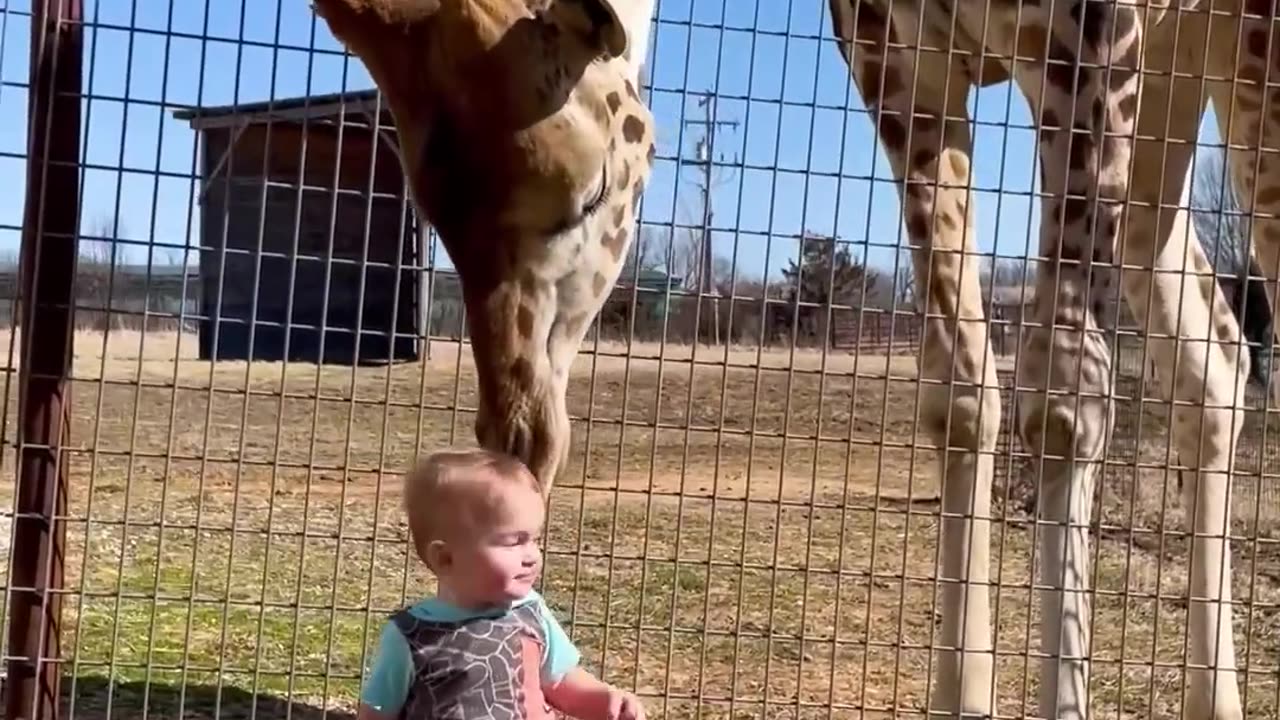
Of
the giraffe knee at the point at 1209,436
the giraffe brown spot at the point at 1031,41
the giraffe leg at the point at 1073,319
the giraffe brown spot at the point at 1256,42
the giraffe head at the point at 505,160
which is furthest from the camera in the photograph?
the giraffe brown spot at the point at 1256,42

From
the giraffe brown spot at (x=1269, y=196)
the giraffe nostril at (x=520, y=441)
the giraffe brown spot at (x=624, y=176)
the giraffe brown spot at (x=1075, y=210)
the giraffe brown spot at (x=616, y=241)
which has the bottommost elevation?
the giraffe nostril at (x=520, y=441)

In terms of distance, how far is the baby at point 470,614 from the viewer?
1.60 m

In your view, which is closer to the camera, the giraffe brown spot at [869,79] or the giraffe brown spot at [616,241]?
the giraffe brown spot at [616,241]

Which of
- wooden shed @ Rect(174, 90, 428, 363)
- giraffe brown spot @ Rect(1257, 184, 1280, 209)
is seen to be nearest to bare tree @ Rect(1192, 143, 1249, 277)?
giraffe brown spot @ Rect(1257, 184, 1280, 209)

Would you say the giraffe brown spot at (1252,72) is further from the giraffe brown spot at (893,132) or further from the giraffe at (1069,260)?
the giraffe brown spot at (893,132)

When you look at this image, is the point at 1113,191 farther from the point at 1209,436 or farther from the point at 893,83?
the point at 1209,436

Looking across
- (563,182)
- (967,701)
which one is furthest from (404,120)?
(967,701)

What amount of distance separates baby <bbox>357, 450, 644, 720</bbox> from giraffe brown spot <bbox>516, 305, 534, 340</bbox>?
440 millimetres

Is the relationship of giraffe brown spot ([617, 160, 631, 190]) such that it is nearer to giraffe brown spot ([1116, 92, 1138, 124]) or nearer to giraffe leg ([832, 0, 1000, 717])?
giraffe leg ([832, 0, 1000, 717])

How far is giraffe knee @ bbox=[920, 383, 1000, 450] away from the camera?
113 inches

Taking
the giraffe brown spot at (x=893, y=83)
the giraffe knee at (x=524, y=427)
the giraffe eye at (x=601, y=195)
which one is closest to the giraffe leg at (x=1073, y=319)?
the giraffe brown spot at (x=893, y=83)

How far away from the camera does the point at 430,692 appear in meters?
1.60

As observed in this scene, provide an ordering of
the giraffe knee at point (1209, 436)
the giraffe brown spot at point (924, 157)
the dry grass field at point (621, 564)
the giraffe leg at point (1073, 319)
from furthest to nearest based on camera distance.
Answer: the giraffe knee at point (1209, 436), the giraffe brown spot at point (924, 157), the giraffe leg at point (1073, 319), the dry grass field at point (621, 564)

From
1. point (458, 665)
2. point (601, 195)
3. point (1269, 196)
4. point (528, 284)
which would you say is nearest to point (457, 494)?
point (458, 665)
